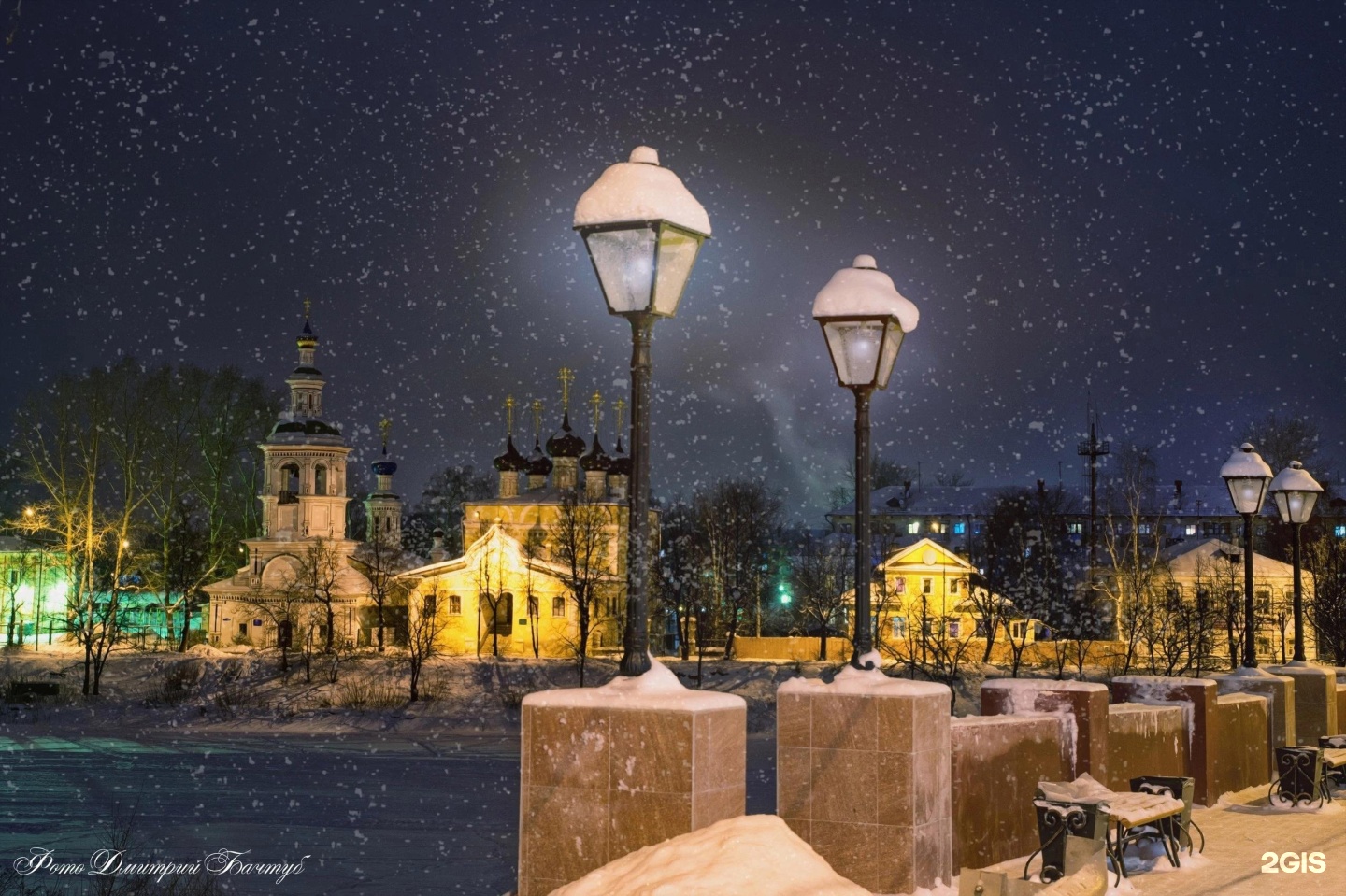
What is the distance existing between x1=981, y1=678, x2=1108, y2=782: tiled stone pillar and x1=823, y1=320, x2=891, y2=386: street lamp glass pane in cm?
284

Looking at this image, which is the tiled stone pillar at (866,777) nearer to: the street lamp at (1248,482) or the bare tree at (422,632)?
the street lamp at (1248,482)

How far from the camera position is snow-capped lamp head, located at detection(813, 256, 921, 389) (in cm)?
941

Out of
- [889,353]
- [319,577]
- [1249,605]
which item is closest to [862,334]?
[889,353]

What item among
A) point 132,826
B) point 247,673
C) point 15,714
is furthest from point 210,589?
point 132,826

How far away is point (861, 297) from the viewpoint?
9398mm

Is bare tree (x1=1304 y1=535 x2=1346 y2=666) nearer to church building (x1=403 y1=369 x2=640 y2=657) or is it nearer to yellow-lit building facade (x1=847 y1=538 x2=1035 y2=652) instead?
yellow-lit building facade (x1=847 y1=538 x2=1035 y2=652)

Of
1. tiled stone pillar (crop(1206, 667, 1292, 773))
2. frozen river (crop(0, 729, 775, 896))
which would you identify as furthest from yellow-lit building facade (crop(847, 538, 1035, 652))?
tiled stone pillar (crop(1206, 667, 1292, 773))

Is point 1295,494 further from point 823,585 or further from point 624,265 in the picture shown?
point 823,585

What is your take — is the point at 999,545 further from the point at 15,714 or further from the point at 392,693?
the point at 15,714

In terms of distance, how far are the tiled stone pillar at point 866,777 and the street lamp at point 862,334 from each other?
3.91 feet

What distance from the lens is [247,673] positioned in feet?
152

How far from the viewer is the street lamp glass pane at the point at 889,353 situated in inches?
374

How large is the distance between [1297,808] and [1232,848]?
2.63m

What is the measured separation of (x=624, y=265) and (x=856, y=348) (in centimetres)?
267
